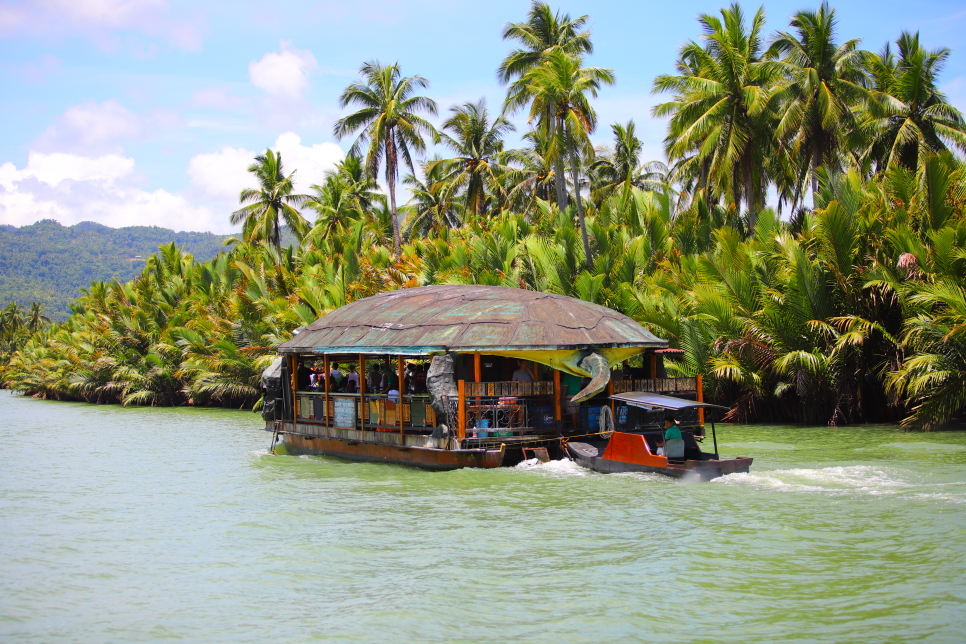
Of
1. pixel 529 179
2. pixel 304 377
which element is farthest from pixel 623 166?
pixel 304 377

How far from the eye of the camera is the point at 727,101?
28203 millimetres

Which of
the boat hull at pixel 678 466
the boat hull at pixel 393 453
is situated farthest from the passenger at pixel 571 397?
the boat hull at pixel 393 453

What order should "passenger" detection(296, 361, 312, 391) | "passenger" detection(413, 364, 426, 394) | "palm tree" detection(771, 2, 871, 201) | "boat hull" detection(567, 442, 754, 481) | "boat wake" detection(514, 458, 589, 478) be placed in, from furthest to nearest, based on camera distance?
1. "palm tree" detection(771, 2, 871, 201)
2. "passenger" detection(296, 361, 312, 391)
3. "passenger" detection(413, 364, 426, 394)
4. "boat wake" detection(514, 458, 589, 478)
5. "boat hull" detection(567, 442, 754, 481)

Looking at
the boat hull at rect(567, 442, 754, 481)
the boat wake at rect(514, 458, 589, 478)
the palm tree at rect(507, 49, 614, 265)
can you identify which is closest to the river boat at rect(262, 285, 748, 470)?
the boat wake at rect(514, 458, 589, 478)

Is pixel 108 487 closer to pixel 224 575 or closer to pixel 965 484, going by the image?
pixel 224 575

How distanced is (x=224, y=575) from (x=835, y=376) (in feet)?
54.7

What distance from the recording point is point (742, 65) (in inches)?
1108

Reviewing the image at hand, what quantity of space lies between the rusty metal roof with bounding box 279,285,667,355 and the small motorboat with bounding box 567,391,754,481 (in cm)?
145

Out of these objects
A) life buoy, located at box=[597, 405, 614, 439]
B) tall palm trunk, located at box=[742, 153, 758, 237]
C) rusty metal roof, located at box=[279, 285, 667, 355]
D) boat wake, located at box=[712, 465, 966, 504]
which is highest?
tall palm trunk, located at box=[742, 153, 758, 237]

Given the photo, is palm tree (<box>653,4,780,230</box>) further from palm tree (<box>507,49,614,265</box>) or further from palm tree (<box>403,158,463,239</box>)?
palm tree (<box>403,158,463,239</box>)

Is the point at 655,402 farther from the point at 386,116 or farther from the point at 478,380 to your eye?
the point at 386,116

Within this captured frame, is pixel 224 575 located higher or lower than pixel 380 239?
lower

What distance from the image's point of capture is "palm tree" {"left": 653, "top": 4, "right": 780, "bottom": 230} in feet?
91.9

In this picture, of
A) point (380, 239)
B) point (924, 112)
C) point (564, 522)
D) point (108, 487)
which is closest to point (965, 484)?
point (564, 522)
